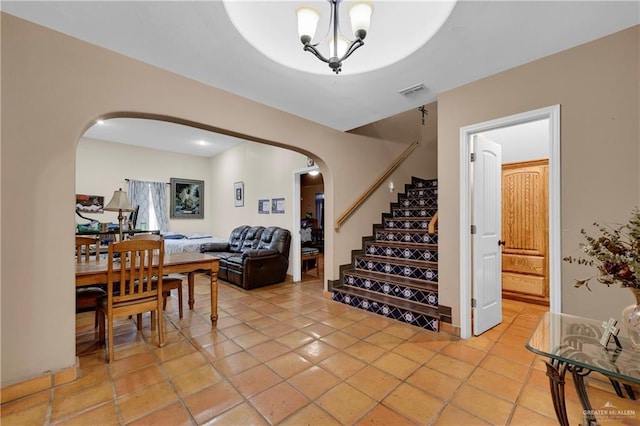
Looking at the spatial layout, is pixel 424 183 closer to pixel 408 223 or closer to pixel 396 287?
pixel 408 223

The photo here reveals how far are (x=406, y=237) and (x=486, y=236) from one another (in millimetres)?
1372

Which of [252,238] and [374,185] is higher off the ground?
[374,185]

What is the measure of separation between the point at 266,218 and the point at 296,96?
3267 mm

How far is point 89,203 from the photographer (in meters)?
5.88

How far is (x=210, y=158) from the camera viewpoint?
7863mm

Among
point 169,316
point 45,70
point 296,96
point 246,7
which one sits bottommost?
point 169,316

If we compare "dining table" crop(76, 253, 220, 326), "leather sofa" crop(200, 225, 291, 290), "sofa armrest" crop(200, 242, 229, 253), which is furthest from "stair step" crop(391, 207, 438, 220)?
"sofa armrest" crop(200, 242, 229, 253)

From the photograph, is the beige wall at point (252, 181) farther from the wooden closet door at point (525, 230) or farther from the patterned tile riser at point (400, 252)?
the wooden closet door at point (525, 230)

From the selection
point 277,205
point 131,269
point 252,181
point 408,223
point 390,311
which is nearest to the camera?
point 131,269

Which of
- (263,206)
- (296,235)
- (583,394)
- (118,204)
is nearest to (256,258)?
(296,235)

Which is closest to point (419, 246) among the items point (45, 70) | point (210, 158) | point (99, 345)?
point (99, 345)

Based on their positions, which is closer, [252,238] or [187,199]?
[252,238]

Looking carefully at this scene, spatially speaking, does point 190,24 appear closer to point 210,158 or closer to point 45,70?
point 45,70

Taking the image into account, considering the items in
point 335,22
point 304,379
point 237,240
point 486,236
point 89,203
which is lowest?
point 304,379
